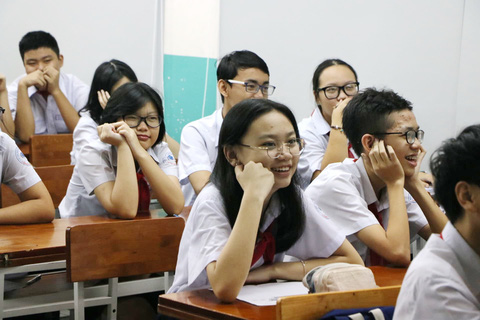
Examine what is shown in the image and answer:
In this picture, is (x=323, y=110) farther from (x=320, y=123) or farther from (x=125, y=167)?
(x=125, y=167)

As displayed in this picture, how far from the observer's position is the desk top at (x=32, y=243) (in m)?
2.09

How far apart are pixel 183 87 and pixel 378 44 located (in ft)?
5.50

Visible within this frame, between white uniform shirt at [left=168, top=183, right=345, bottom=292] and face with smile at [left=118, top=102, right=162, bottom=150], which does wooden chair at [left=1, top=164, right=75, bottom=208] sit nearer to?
face with smile at [left=118, top=102, right=162, bottom=150]

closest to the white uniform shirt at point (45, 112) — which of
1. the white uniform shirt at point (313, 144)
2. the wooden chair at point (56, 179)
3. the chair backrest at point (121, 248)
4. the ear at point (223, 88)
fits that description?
the wooden chair at point (56, 179)

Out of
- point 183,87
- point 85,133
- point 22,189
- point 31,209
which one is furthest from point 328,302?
point 183,87

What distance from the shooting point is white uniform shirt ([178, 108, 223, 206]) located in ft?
10.9

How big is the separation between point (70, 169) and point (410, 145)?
175 cm

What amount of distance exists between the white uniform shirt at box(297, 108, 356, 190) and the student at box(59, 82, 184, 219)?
2.33 feet

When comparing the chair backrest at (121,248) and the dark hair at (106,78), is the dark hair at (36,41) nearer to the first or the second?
the dark hair at (106,78)

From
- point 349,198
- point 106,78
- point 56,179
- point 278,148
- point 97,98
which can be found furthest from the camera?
point 106,78

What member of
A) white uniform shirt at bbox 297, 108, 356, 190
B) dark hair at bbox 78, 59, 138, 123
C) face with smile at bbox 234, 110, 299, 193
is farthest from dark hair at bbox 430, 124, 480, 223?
dark hair at bbox 78, 59, 138, 123

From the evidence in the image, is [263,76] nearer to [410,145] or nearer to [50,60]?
[410,145]

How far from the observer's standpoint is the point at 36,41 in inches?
185

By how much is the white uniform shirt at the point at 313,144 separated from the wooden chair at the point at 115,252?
125 centimetres
